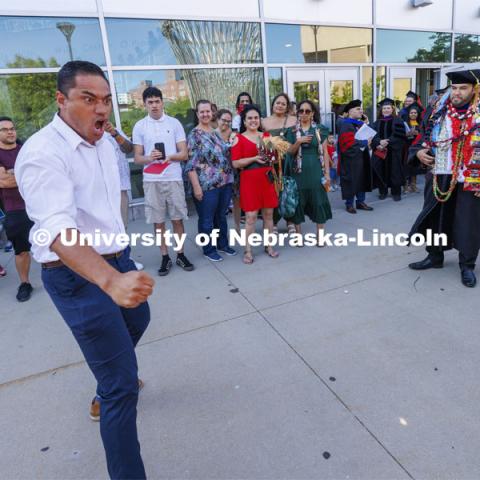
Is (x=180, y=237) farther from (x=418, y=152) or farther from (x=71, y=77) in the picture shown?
(x=71, y=77)

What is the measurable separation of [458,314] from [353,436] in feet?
5.31

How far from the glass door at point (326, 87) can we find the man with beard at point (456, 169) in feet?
14.0

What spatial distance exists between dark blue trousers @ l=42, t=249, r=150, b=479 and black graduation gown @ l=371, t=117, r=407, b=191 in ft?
19.7

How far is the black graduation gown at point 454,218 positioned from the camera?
3510 mm

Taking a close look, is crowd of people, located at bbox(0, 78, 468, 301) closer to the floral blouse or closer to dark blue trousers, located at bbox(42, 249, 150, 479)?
the floral blouse

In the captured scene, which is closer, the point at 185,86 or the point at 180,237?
the point at 180,237

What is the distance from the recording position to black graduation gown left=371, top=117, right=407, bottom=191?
6.64 metres

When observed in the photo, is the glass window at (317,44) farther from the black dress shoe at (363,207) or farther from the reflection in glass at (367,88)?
the black dress shoe at (363,207)

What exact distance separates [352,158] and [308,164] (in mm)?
1760

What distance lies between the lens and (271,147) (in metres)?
4.25

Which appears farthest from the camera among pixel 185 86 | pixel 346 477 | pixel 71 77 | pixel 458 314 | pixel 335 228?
pixel 185 86

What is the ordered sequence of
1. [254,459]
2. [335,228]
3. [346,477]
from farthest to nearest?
[335,228] < [254,459] < [346,477]

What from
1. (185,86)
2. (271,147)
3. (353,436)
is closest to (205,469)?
(353,436)

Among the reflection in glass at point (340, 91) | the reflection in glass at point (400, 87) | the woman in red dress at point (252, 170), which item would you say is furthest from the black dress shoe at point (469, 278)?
the reflection in glass at point (400, 87)
